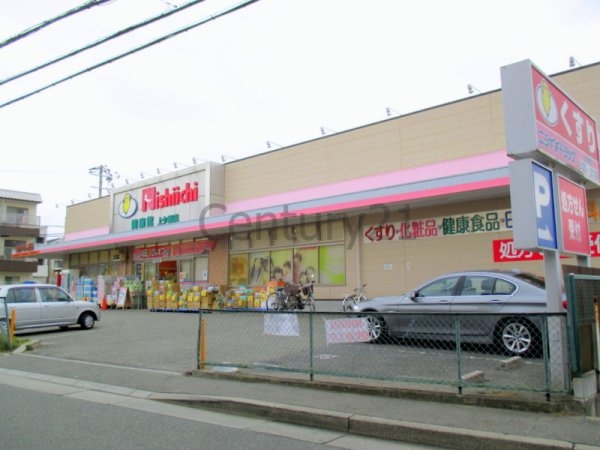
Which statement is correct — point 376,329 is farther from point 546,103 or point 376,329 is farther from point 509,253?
point 509,253

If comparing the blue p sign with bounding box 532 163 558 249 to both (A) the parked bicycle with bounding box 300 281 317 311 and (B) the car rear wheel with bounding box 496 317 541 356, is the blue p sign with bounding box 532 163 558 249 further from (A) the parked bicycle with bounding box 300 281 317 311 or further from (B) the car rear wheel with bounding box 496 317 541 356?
(A) the parked bicycle with bounding box 300 281 317 311

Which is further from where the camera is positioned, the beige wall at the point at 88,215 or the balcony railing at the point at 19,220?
the balcony railing at the point at 19,220

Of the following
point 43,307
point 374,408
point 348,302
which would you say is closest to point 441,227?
point 348,302

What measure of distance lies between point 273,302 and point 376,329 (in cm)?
1122

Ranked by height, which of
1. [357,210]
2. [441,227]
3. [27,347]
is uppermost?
[357,210]

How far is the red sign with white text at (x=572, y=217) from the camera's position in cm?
693

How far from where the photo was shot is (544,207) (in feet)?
21.5

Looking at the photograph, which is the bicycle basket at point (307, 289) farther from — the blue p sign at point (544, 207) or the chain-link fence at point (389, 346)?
the blue p sign at point (544, 207)

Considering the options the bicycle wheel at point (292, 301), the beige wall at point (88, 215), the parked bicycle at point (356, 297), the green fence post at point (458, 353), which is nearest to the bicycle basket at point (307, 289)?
the bicycle wheel at point (292, 301)

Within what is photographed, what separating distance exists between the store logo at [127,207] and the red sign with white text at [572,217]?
25138mm

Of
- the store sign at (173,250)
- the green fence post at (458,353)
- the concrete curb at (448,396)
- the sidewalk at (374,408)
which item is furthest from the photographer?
the store sign at (173,250)

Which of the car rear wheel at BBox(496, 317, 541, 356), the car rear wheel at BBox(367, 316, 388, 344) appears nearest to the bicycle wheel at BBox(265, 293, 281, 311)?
the car rear wheel at BBox(367, 316, 388, 344)

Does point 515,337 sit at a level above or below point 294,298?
below

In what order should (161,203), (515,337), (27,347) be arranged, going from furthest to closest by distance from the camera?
(161,203) → (27,347) → (515,337)
